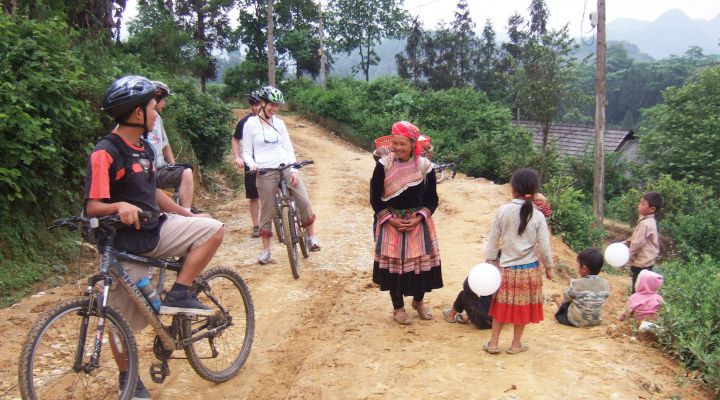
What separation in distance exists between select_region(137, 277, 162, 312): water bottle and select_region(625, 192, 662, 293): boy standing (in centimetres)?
506

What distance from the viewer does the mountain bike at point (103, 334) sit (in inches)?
103

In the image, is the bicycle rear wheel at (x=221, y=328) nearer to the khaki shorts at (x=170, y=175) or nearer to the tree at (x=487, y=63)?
the khaki shorts at (x=170, y=175)

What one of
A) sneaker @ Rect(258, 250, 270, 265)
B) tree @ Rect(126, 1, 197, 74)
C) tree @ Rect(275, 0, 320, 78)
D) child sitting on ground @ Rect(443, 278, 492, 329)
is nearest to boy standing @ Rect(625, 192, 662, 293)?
child sitting on ground @ Rect(443, 278, 492, 329)

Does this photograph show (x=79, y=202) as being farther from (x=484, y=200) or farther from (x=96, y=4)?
(x=484, y=200)

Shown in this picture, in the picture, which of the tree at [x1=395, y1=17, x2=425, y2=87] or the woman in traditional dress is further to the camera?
the tree at [x1=395, y1=17, x2=425, y2=87]

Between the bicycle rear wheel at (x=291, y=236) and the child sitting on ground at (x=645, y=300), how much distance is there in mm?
3283

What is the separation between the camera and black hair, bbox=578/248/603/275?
4527 mm

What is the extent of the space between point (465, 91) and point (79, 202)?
2055cm

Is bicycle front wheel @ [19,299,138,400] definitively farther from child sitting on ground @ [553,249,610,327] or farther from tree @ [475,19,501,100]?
tree @ [475,19,501,100]

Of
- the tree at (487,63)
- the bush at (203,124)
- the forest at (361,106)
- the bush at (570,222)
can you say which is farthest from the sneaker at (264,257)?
the tree at (487,63)

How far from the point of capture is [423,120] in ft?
74.4

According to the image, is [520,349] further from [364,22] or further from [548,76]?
[364,22]

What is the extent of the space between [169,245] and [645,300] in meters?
4.12

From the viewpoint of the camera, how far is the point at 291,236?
18.7 ft
